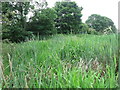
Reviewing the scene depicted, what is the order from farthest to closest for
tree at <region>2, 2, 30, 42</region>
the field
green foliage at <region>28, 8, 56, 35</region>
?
green foliage at <region>28, 8, 56, 35</region> < tree at <region>2, 2, 30, 42</region> < the field

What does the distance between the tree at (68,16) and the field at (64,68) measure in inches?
291

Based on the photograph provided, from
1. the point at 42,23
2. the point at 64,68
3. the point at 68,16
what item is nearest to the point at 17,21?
the point at 42,23

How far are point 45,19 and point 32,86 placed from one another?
674 cm

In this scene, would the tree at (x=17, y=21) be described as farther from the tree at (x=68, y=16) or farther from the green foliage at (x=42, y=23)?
the tree at (x=68, y=16)

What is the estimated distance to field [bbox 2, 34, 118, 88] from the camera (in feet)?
2.47

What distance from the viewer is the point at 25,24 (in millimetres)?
7168

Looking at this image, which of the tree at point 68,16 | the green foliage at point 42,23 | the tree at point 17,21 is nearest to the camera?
the tree at point 17,21

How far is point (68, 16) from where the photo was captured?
9633 millimetres

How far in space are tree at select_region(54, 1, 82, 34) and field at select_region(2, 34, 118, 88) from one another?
740 cm

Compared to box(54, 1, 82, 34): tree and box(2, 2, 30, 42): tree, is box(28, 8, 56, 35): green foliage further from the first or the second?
box(54, 1, 82, 34): tree

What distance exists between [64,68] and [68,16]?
29.3 feet

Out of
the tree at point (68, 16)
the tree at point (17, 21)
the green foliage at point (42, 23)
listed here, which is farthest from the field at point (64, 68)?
the tree at point (68, 16)

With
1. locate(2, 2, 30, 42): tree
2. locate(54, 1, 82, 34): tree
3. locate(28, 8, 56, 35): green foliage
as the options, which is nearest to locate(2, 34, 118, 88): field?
locate(2, 2, 30, 42): tree

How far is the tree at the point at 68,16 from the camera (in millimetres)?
9263
